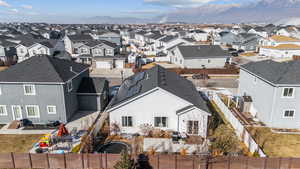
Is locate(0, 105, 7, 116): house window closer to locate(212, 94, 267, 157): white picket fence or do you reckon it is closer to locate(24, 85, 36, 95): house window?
locate(24, 85, 36, 95): house window

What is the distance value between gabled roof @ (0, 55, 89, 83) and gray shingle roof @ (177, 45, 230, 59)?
29.8 m

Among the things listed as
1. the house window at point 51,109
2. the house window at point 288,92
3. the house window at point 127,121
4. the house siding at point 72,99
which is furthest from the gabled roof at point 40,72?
the house window at point 288,92

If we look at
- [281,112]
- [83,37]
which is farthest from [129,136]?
[83,37]

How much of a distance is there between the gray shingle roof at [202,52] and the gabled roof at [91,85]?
2567 cm

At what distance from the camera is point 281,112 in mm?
21359

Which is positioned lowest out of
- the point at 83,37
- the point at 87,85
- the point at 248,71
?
the point at 87,85

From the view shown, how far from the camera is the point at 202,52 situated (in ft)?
160

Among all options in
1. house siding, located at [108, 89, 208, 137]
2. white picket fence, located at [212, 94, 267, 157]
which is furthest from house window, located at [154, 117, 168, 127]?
white picket fence, located at [212, 94, 267, 157]

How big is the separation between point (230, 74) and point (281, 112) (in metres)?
23.8

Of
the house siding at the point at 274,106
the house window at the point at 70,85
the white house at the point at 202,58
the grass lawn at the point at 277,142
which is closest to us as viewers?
the grass lawn at the point at 277,142

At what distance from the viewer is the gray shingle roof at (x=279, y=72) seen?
20494mm

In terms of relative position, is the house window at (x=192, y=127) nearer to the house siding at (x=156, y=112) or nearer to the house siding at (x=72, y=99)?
the house siding at (x=156, y=112)

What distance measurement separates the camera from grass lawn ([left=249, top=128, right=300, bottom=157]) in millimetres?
17469

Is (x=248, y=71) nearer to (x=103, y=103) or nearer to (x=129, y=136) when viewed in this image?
(x=129, y=136)
